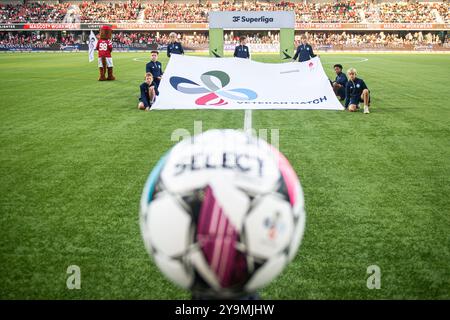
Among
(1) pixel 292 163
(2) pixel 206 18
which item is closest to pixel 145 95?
(1) pixel 292 163

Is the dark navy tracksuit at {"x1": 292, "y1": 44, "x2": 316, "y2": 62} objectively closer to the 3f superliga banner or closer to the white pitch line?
the 3f superliga banner

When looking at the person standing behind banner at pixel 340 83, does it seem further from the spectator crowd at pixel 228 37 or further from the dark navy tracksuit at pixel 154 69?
the spectator crowd at pixel 228 37

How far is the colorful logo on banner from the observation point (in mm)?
11719

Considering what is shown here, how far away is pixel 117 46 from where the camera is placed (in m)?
46.2

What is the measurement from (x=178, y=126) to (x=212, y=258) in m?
7.66

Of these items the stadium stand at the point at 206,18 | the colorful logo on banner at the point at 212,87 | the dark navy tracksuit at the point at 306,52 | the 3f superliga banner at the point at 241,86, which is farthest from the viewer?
the stadium stand at the point at 206,18

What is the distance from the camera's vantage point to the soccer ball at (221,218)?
1.71 metres

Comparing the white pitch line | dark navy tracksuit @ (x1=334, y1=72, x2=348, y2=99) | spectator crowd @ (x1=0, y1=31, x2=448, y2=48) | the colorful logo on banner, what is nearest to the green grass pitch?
the white pitch line

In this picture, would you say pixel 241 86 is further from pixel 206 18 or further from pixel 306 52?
pixel 206 18

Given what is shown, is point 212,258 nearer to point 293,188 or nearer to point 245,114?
point 293,188

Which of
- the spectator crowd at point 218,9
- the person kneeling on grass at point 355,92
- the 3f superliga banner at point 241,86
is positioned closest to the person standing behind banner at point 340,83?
the 3f superliga banner at point 241,86

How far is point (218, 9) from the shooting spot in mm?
54219

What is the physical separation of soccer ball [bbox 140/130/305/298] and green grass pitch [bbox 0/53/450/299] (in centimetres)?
144

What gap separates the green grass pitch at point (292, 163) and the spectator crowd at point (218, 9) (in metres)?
44.9
